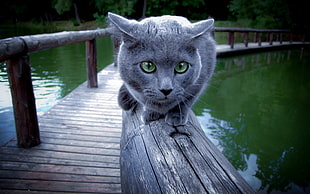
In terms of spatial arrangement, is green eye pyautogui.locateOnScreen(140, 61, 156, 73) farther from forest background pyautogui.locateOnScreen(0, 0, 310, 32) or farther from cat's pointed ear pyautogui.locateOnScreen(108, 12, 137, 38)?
forest background pyautogui.locateOnScreen(0, 0, 310, 32)

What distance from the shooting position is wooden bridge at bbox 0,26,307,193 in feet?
5.63

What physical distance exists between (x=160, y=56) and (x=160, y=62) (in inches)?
1.4

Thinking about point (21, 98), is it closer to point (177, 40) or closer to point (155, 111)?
point (155, 111)

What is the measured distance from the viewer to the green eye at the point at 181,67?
4.37ft

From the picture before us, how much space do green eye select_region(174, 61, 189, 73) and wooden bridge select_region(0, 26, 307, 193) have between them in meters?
0.49

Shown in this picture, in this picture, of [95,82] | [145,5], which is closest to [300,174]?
[95,82]

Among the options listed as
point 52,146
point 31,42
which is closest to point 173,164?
point 52,146

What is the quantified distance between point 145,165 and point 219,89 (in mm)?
4606

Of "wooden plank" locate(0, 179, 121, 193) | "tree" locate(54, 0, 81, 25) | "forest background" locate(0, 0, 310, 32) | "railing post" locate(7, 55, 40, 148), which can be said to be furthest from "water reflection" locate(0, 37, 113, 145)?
"tree" locate(54, 0, 81, 25)

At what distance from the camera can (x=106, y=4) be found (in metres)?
20.5

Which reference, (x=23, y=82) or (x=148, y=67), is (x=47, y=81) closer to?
(x=23, y=82)

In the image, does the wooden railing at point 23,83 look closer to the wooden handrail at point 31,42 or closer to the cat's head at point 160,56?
the wooden handrail at point 31,42

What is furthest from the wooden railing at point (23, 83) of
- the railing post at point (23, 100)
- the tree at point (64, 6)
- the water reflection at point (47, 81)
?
the tree at point (64, 6)

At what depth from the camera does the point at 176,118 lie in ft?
4.69
